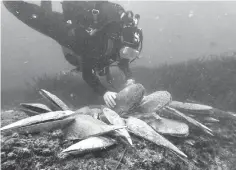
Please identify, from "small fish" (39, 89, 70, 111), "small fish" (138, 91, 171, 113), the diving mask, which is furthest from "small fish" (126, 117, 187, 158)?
the diving mask

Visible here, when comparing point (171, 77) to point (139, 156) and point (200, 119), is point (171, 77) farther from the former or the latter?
point (139, 156)

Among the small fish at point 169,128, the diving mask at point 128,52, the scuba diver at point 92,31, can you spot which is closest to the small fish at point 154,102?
the small fish at point 169,128

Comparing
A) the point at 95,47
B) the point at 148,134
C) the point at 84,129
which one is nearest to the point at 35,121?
the point at 84,129

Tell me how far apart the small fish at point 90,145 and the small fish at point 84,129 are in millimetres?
59

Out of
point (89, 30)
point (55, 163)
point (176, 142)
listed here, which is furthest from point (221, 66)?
point (55, 163)

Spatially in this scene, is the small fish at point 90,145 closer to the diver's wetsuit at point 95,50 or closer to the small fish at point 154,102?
the small fish at point 154,102

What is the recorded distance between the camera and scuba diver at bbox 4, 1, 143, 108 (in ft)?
14.4

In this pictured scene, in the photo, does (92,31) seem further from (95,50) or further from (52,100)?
(52,100)

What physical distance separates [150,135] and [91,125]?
Answer: 53 centimetres

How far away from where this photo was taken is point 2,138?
4.32 feet

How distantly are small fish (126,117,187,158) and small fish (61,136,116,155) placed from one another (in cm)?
30

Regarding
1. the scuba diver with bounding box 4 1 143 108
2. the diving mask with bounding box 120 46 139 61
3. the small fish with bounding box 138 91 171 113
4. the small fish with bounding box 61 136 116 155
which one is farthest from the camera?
the scuba diver with bounding box 4 1 143 108

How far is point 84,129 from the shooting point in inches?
58.6

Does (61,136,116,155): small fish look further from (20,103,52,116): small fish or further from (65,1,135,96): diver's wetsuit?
(65,1,135,96): diver's wetsuit
